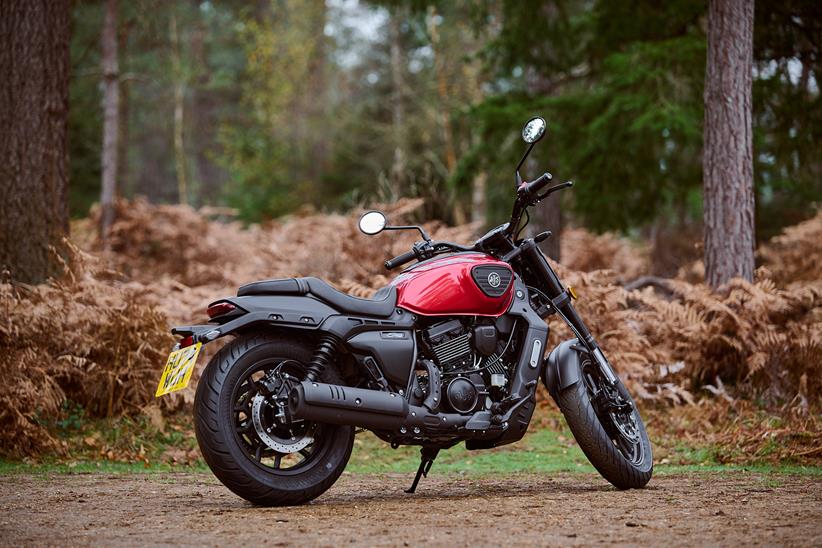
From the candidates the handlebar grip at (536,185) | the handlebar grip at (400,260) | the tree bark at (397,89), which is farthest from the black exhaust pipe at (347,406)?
the tree bark at (397,89)

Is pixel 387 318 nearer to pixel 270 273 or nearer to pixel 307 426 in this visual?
pixel 307 426

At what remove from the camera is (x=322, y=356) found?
16.4ft

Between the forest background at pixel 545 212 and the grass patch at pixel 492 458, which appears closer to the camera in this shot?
the grass patch at pixel 492 458

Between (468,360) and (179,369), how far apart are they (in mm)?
1660

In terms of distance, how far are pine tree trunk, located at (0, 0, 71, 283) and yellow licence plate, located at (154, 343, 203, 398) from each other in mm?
3970

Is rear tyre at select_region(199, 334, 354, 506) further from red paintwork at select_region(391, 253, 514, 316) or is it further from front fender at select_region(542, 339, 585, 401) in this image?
front fender at select_region(542, 339, 585, 401)

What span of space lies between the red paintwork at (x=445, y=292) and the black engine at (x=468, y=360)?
0.10 meters

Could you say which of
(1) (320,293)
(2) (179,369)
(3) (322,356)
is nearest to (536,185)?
(1) (320,293)

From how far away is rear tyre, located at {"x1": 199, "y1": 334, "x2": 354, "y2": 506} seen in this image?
4715 millimetres

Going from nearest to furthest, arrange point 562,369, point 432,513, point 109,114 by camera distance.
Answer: point 432,513 → point 562,369 → point 109,114

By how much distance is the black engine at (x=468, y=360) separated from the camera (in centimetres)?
530

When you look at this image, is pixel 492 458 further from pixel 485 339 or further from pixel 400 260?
pixel 400 260

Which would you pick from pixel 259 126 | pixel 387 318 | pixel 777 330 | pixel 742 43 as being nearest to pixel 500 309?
pixel 387 318

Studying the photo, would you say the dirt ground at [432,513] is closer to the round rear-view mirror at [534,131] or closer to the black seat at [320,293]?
the black seat at [320,293]
